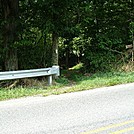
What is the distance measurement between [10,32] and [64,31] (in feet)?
7.99

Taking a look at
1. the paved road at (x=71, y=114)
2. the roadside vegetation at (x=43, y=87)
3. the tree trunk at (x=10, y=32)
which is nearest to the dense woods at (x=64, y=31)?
the tree trunk at (x=10, y=32)

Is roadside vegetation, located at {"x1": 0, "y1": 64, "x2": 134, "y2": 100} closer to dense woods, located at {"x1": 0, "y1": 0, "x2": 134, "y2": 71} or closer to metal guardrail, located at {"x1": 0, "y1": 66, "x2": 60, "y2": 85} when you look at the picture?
metal guardrail, located at {"x1": 0, "y1": 66, "x2": 60, "y2": 85}

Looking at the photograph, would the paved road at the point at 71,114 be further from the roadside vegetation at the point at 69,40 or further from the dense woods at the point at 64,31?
the dense woods at the point at 64,31

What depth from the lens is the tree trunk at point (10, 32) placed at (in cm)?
1069

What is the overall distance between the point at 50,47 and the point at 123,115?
776 cm

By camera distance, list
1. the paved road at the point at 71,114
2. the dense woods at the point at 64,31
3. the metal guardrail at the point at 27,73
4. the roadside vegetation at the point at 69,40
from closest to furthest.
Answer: the paved road at the point at 71,114
the metal guardrail at the point at 27,73
the roadside vegetation at the point at 69,40
the dense woods at the point at 64,31

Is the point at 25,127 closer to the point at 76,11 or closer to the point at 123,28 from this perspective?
the point at 76,11

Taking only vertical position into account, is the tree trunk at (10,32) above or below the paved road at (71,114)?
above

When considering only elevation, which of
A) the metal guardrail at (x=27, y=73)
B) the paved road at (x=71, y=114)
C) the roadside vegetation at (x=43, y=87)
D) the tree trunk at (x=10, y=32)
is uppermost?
the tree trunk at (x=10, y=32)

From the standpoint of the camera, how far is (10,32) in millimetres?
10789

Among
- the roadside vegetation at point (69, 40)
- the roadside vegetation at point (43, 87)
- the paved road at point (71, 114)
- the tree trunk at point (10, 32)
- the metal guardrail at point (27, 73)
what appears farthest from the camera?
→ the tree trunk at point (10, 32)

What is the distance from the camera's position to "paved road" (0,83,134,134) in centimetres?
493

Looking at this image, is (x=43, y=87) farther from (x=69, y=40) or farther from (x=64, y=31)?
(x=69, y=40)

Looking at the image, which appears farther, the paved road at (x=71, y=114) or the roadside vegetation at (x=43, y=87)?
the roadside vegetation at (x=43, y=87)
